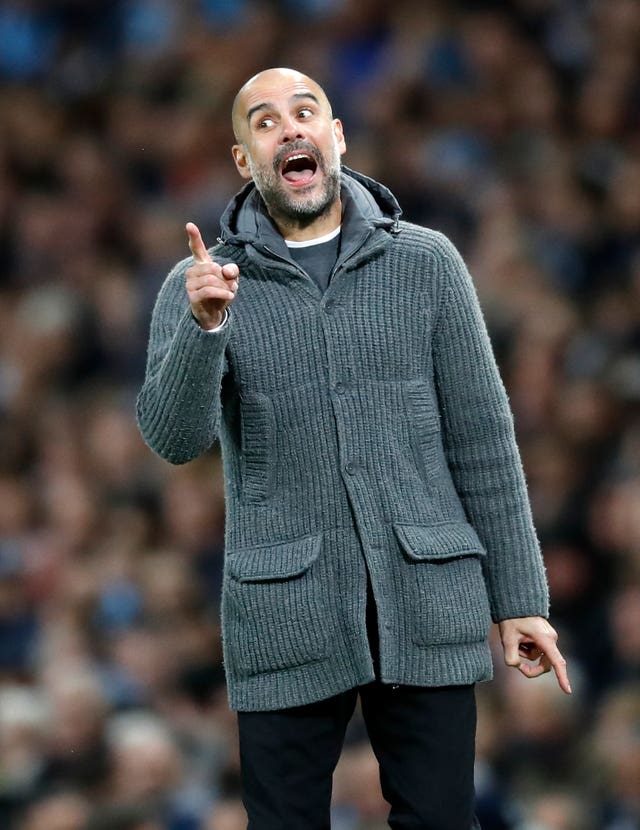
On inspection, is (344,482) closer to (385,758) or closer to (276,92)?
(385,758)

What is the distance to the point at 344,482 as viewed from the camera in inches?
66.7

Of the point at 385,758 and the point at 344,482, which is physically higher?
the point at 344,482

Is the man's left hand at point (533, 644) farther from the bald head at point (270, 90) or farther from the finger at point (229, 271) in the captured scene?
the bald head at point (270, 90)

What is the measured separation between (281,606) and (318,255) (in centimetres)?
42

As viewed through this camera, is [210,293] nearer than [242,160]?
Yes

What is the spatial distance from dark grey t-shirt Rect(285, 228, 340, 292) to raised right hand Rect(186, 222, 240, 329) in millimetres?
187

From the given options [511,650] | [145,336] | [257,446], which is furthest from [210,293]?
[145,336]

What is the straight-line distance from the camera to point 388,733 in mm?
1722

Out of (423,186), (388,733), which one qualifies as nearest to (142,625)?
(423,186)

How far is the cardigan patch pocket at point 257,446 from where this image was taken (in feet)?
5.65

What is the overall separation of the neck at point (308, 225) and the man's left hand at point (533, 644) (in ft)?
1.66

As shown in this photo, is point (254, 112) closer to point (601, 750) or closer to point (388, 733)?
point (388, 733)

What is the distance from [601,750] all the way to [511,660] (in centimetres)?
133

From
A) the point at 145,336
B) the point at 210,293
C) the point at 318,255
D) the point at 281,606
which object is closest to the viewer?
the point at 210,293
